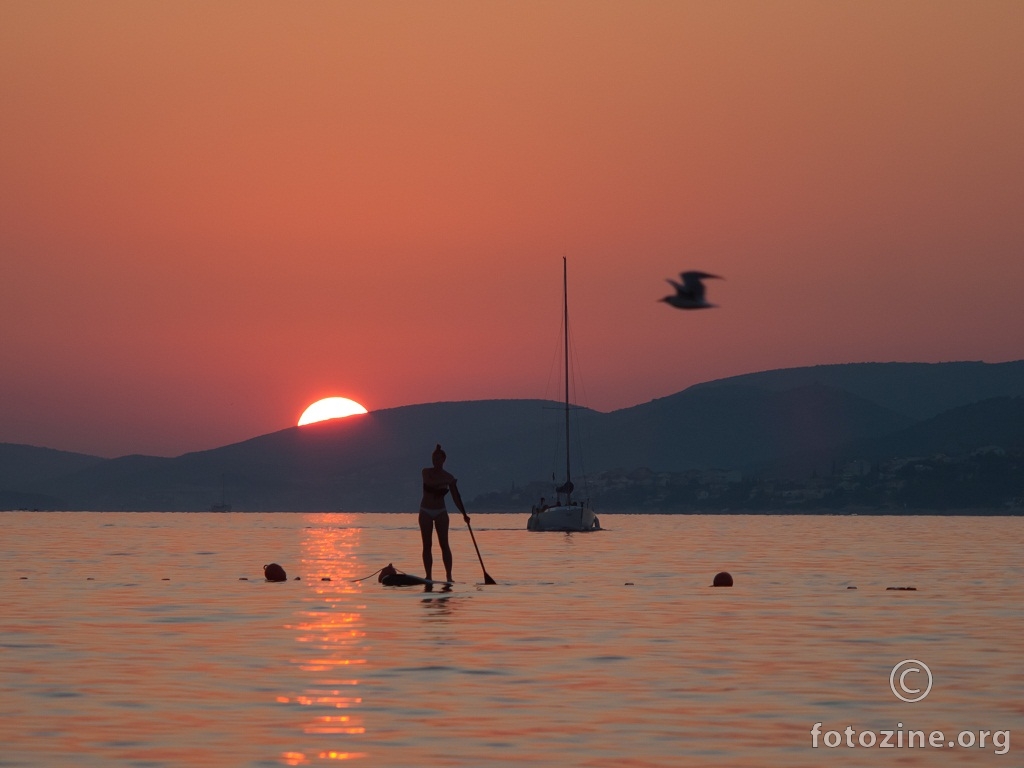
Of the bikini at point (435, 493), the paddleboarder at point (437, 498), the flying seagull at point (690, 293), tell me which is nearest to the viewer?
the flying seagull at point (690, 293)

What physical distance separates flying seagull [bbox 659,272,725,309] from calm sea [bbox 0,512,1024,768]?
4924mm

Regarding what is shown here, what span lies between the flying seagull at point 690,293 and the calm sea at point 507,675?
4.92 meters

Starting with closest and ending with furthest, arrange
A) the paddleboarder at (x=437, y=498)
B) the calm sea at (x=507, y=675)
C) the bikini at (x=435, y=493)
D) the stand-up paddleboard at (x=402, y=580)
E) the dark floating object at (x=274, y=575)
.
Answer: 1. the calm sea at (x=507, y=675)
2. the paddleboarder at (x=437, y=498)
3. the bikini at (x=435, y=493)
4. the stand-up paddleboard at (x=402, y=580)
5. the dark floating object at (x=274, y=575)

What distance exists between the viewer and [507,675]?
69.0ft

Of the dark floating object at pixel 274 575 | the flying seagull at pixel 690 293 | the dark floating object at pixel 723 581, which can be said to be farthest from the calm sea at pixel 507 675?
the flying seagull at pixel 690 293

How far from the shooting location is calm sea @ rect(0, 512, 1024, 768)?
15.8 metres

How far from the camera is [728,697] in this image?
1905 centimetres

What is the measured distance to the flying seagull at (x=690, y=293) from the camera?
2705 cm

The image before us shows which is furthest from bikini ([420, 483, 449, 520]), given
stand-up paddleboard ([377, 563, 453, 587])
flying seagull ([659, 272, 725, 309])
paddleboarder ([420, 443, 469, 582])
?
flying seagull ([659, 272, 725, 309])

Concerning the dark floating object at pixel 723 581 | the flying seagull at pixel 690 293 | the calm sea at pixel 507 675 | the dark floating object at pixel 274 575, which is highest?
the flying seagull at pixel 690 293

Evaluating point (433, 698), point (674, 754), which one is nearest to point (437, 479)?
point (433, 698)

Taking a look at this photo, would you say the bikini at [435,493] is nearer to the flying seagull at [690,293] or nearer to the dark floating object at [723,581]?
the dark floating object at [723,581]

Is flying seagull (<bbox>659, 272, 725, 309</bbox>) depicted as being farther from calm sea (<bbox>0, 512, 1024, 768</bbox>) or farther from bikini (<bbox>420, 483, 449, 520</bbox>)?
bikini (<bbox>420, 483, 449, 520</bbox>)

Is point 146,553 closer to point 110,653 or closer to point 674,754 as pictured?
point 110,653
